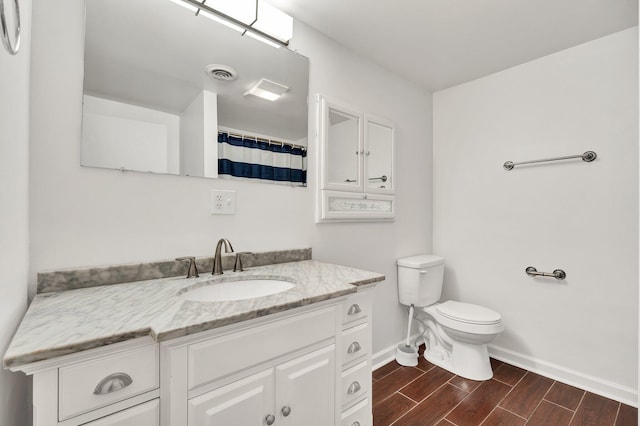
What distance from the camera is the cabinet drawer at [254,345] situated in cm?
77

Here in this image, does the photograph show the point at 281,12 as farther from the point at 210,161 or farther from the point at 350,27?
the point at 210,161

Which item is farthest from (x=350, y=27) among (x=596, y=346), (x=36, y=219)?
(x=596, y=346)

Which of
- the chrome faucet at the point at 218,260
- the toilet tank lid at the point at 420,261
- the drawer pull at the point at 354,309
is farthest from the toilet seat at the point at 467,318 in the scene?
the chrome faucet at the point at 218,260

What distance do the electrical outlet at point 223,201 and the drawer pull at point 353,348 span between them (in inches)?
32.1

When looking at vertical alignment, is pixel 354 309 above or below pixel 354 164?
below

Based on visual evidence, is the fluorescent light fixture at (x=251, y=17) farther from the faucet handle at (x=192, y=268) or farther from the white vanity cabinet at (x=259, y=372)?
the white vanity cabinet at (x=259, y=372)

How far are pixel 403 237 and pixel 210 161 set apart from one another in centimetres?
161

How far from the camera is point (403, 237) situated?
235cm

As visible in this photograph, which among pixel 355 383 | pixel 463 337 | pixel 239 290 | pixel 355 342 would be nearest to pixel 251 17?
pixel 239 290

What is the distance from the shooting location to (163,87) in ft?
4.07

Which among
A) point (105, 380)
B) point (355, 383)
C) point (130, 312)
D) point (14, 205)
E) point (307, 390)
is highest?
point (14, 205)

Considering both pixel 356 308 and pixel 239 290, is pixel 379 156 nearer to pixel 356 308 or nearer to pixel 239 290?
pixel 356 308

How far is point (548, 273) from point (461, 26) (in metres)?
1.73

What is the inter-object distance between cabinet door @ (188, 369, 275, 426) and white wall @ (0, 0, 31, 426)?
43cm
